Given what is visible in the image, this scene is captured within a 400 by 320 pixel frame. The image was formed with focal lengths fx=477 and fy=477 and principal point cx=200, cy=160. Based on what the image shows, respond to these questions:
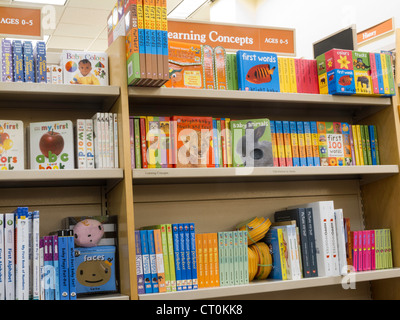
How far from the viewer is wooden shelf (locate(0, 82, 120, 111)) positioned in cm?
187

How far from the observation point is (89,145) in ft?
6.45

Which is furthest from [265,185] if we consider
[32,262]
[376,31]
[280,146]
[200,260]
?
[376,31]

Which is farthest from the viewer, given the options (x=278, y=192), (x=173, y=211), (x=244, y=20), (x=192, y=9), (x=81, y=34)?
(x=81, y=34)

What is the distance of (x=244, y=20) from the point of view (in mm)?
4801

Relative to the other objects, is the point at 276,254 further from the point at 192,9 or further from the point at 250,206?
Result: the point at 192,9

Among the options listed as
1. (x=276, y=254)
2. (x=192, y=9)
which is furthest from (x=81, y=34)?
(x=276, y=254)

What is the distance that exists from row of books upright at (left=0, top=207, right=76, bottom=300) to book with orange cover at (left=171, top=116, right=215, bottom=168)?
1.90ft

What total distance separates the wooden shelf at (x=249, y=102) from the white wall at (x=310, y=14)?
3.40ft

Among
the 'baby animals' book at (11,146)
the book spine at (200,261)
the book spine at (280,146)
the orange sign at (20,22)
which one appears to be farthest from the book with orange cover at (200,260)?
the orange sign at (20,22)

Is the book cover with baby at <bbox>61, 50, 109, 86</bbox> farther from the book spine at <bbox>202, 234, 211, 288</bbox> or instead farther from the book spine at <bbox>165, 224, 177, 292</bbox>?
the book spine at <bbox>202, 234, 211, 288</bbox>

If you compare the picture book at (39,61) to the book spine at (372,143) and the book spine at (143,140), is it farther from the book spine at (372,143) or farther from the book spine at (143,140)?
the book spine at (372,143)

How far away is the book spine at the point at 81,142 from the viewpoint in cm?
194

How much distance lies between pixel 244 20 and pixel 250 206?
9.46 feet

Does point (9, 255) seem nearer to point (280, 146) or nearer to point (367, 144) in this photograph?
point (280, 146)
